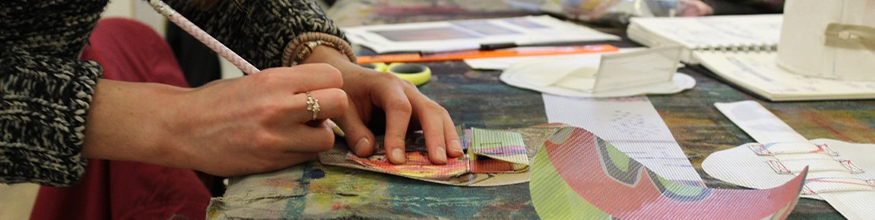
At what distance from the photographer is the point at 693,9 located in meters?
1.55

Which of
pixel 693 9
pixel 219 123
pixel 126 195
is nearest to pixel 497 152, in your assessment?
pixel 219 123

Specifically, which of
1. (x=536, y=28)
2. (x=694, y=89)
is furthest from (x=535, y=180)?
(x=536, y=28)

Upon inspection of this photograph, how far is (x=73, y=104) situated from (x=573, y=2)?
114 cm

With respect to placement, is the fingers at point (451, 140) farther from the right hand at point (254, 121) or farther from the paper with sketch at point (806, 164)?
the paper with sketch at point (806, 164)

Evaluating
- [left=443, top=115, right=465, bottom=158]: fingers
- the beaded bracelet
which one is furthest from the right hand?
the beaded bracelet

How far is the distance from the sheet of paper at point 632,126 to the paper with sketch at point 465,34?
357 mm

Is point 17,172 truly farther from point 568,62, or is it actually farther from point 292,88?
point 568,62

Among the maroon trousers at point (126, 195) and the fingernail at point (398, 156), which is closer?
the fingernail at point (398, 156)

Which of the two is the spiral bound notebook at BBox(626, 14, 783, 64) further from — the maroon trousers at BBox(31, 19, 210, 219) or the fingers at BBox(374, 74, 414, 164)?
the maroon trousers at BBox(31, 19, 210, 219)

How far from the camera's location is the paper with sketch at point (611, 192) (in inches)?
22.8

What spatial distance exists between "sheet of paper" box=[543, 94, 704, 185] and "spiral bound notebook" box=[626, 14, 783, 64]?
0.92 ft

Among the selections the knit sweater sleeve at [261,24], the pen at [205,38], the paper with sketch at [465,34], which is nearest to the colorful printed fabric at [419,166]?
the pen at [205,38]

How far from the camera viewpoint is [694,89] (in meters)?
1.03

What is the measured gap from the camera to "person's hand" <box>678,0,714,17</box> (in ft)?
5.07
